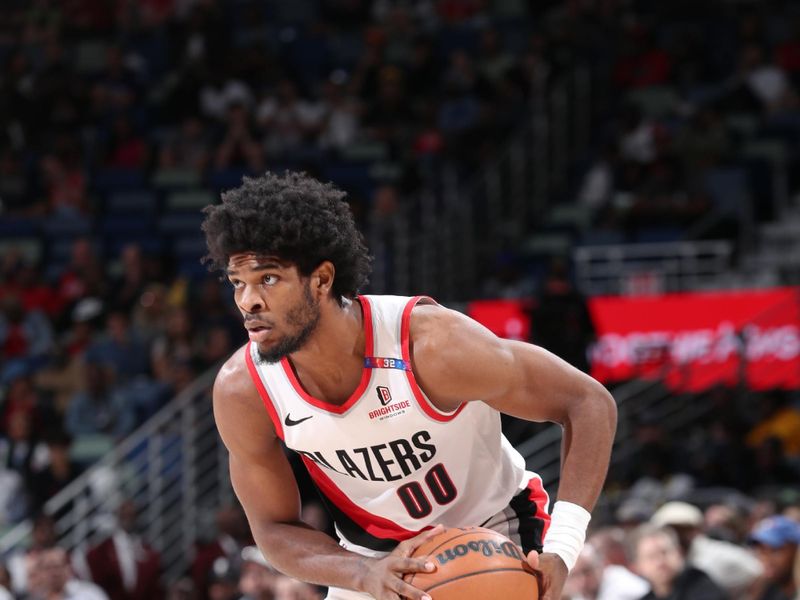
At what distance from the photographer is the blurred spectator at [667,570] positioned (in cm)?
737

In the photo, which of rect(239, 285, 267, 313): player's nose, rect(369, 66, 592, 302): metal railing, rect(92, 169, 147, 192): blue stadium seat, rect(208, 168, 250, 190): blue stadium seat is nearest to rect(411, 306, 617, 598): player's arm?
rect(239, 285, 267, 313): player's nose

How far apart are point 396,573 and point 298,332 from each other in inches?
29.1

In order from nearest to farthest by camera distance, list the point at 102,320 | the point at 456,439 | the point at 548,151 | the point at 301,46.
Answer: the point at 456,439 → the point at 102,320 → the point at 548,151 → the point at 301,46

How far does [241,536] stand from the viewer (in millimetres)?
10039

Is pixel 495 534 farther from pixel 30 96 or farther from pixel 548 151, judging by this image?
pixel 30 96

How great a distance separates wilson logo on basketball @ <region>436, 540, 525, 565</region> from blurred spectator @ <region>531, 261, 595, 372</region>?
492cm

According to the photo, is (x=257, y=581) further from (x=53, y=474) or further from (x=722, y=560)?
(x=53, y=474)

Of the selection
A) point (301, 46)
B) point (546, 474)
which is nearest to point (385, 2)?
point (301, 46)

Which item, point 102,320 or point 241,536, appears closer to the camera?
point 241,536

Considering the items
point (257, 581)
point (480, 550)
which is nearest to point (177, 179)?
point (257, 581)

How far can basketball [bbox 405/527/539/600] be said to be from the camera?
381 centimetres

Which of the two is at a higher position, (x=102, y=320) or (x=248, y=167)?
(x=248, y=167)

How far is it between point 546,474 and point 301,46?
25.7ft

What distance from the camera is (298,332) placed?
402 cm
